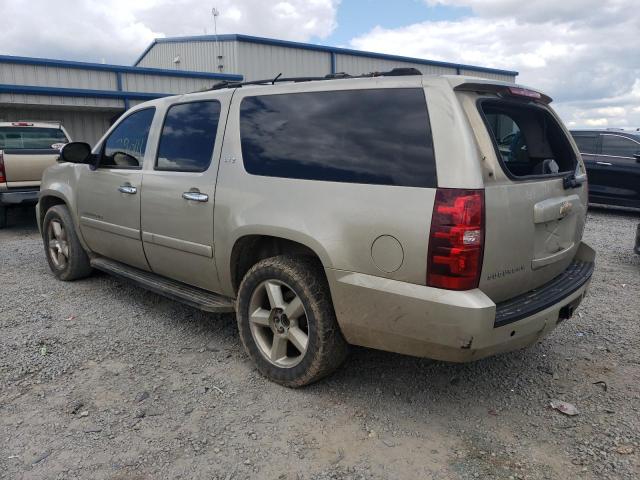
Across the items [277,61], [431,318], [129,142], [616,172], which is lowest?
[431,318]

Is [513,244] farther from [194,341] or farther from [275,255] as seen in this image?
[194,341]

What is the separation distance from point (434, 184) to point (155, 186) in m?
2.32

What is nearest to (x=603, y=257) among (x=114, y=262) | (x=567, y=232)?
(x=567, y=232)

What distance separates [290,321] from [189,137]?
1.62 m

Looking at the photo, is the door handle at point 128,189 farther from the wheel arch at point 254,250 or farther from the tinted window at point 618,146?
the tinted window at point 618,146

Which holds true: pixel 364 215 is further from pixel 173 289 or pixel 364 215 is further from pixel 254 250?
pixel 173 289

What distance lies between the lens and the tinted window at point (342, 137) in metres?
2.61

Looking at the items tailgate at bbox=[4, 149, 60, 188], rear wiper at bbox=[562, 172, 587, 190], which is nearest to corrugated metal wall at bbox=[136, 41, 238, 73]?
tailgate at bbox=[4, 149, 60, 188]

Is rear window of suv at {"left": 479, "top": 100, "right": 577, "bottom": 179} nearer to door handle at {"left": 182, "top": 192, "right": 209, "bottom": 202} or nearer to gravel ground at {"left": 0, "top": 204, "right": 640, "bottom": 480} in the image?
gravel ground at {"left": 0, "top": 204, "right": 640, "bottom": 480}

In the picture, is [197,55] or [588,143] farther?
[197,55]

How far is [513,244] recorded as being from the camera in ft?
8.64

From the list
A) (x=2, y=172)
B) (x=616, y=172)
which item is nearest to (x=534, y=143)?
(x=616, y=172)

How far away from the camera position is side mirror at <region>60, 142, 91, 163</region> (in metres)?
4.63

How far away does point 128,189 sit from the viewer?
4238 millimetres
